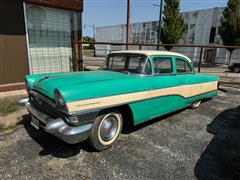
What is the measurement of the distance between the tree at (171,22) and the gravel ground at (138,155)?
17.2 metres

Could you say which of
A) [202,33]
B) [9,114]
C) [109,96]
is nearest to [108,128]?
[109,96]

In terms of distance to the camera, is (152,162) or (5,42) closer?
(152,162)

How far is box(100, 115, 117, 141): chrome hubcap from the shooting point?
2.92 meters

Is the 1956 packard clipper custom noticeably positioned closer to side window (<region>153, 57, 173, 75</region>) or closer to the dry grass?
side window (<region>153, 57, 173, 75</region>)

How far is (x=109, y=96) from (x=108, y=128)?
0.58 m

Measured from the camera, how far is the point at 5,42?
5879 millimetres

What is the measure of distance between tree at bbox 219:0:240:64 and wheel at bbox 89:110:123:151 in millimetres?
17316

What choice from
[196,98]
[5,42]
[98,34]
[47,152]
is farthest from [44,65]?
[98,34]

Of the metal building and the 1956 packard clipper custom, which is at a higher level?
the metal building

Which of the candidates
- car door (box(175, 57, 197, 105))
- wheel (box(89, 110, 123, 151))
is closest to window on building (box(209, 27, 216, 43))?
car door (box(175, 57, 197, 105))

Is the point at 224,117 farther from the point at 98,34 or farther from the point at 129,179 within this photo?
the point at 98,34

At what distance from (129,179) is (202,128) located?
223 cm

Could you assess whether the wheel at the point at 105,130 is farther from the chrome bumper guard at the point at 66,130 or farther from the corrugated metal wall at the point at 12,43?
the corrugated metal wall at the point at 12,43

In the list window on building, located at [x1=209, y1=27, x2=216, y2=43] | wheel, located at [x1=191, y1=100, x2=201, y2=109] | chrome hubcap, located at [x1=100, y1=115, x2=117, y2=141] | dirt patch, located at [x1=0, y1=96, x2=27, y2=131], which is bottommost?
dirt patch, located at [x1=0, y1=96, x2=27, y2=131]
